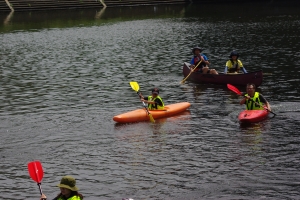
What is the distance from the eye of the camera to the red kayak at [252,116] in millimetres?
25423

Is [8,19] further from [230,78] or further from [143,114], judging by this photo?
[143,114]

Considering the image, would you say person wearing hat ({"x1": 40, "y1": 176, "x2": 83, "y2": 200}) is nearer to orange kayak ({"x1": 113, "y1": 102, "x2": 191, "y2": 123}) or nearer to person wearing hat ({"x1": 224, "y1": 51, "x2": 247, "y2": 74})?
orange kayak ({"x1": 113, "y1": 102, "x2": 191, "y2": 123})

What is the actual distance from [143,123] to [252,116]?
4.65 meters

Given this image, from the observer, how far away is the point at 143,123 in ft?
86.6

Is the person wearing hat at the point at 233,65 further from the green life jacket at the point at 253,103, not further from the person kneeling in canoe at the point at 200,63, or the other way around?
the green life jacket at the point at 253,103

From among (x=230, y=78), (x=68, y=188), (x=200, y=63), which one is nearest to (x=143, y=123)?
(x=230, y=78)

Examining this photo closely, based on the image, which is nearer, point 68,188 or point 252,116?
point 68,188

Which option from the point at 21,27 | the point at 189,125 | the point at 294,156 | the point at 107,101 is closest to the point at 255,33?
the point at 21,27

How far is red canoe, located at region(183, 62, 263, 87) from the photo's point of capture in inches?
1309

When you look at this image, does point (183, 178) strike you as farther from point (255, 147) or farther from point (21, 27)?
point (21, 27)

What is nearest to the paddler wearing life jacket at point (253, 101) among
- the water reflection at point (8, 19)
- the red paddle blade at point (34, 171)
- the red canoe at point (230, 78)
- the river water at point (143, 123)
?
the river water at point (143, 123)

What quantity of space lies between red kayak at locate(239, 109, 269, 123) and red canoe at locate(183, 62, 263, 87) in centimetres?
709

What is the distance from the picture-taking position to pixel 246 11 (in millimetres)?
82750

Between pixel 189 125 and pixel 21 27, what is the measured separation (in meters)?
47.1
